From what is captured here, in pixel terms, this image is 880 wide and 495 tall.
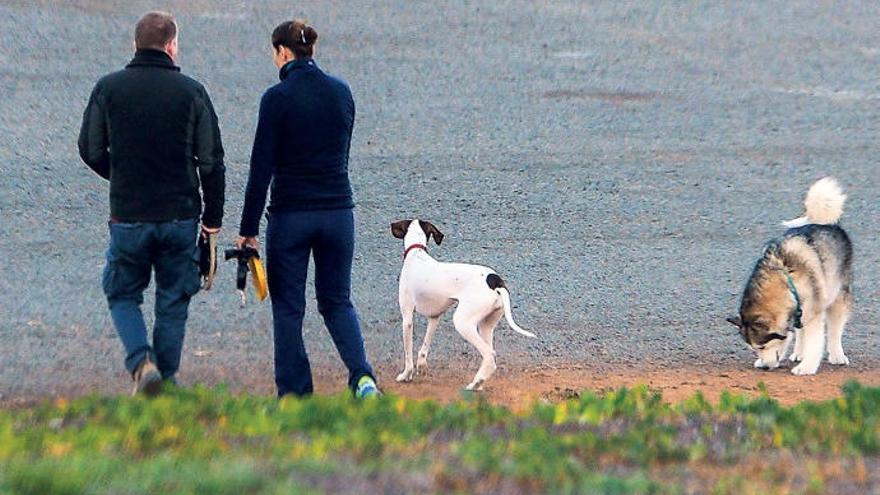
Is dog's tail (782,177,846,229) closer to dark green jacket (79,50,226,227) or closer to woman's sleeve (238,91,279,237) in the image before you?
woman's sleeve (238,91,279,237)

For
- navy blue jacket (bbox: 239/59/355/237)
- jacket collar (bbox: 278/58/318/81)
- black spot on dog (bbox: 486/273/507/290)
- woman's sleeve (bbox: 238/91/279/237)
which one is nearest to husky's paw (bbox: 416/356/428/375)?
black spot on dog (bbox: 486/273/507/290)

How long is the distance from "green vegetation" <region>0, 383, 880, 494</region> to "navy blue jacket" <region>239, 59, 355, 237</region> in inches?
44.1

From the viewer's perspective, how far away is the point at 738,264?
458 inches

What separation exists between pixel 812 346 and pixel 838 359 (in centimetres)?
25

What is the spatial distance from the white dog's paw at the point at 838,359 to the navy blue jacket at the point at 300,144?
3.76 metres

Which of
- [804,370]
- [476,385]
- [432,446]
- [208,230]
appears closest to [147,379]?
[208,230]

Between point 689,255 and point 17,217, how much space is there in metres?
5.39

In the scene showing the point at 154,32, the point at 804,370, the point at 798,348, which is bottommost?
the point at 804,370

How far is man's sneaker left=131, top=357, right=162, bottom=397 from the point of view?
7387 mm

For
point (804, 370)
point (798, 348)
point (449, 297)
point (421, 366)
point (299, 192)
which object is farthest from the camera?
point (798, 348)

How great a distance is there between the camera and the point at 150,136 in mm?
7555

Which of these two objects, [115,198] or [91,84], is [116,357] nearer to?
[115,198]

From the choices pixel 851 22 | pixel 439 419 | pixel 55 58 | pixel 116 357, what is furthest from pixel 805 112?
pixel 439 419

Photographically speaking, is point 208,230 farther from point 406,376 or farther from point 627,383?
point 627,383
